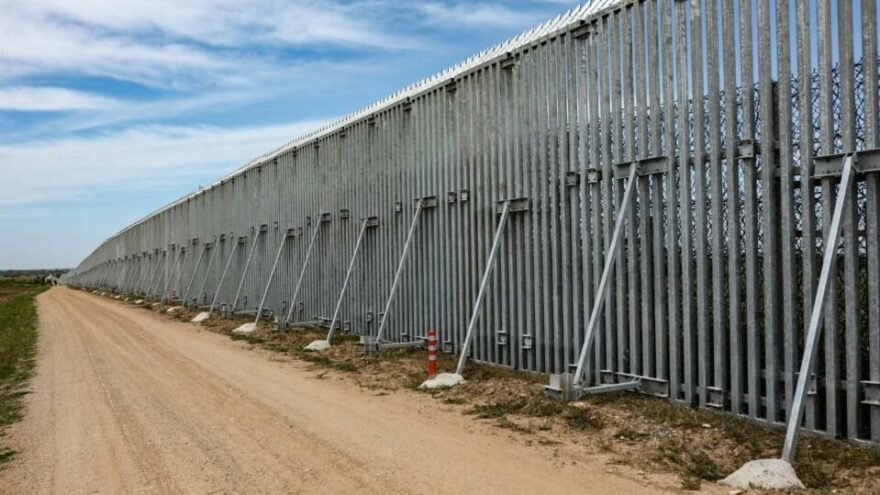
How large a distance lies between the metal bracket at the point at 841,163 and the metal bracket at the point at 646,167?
2.21 metres

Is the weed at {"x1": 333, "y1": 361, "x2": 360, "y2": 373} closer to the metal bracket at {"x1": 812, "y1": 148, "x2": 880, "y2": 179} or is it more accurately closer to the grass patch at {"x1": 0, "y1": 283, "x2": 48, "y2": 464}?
the grass patch at {"x1": 0, "y1": 283, "x2": 48, "y2": 464}

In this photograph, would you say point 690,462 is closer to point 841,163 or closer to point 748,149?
point 841,163

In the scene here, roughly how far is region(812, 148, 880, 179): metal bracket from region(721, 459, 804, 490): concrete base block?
3.16 metres

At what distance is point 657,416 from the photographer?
29.2 feet

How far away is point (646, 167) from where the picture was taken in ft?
33.3

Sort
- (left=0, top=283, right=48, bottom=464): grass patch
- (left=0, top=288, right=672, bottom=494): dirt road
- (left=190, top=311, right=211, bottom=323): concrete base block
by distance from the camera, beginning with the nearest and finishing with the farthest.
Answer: (left=0, top=288, right=672, bottom=494): dirt road, (left=0, top=283, right=48, bottom=464): grass patch, (left=190, top=311, right=211, bottom=323): concrete base block

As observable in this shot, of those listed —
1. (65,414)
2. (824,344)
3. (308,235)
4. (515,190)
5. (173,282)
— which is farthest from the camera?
(173,282)

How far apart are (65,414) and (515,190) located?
837cm

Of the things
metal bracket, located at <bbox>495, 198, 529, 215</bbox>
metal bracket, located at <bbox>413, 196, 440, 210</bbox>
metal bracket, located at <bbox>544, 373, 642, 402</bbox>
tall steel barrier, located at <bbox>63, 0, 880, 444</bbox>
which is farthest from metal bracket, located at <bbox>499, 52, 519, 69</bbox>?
metal bracket, located at <bbox>544, 373, 642, 402</bbox>

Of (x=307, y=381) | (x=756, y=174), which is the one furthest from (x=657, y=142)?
(x=307, y=381)

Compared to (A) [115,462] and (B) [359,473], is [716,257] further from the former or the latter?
(A) [115,462]

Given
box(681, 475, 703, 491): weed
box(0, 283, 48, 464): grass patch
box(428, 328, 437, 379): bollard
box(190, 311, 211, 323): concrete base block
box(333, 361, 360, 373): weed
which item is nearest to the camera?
box(681, 475, 703, 491): weed

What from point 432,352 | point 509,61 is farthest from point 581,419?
point 509,61

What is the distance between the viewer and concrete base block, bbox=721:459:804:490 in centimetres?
634
